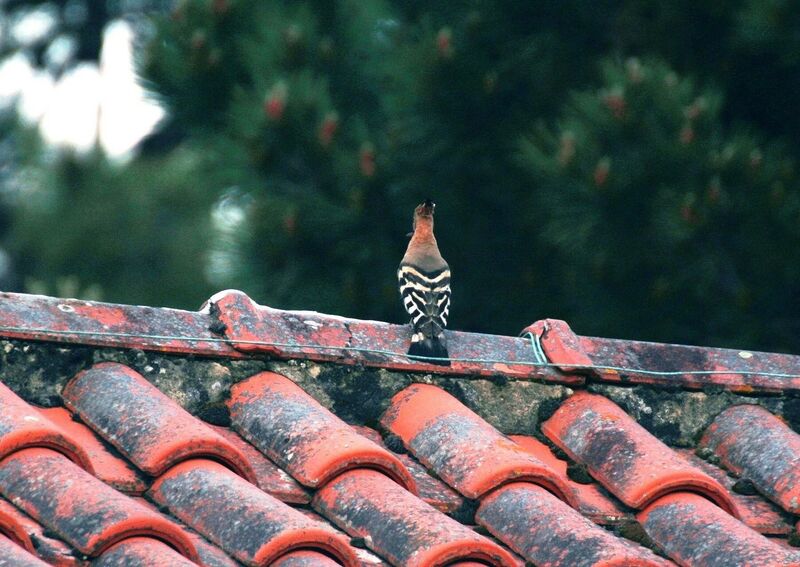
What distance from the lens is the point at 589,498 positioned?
3506mm

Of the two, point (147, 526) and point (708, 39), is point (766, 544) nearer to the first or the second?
point (147, 526)

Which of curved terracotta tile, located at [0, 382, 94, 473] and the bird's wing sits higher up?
the bird's wing

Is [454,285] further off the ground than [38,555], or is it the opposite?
[454,285]

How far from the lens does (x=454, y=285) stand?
9.19 m

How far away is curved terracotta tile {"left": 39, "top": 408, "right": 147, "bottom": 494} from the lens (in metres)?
3.01

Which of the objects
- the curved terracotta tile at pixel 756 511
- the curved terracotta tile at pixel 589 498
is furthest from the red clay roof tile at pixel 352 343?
Answer: the curved terracotta tile at pixel 756 511

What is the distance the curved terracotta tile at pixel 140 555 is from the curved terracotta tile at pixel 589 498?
1.13 metres

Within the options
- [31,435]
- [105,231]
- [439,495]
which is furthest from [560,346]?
[105,231]

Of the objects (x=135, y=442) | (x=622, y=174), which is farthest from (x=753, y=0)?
(x=135, y=442)

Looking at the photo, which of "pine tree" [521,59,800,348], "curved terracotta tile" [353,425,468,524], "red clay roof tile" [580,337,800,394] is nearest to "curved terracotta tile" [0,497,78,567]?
"curved terracotta tile" [353,425,468,524]

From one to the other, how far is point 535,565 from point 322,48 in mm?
6769

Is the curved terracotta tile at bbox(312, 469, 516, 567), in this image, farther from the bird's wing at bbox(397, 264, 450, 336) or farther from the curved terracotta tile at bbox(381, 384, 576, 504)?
the bird's wing at bbox(397, 264, 450, 336)

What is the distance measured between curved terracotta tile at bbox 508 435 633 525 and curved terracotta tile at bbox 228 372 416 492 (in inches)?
18.9

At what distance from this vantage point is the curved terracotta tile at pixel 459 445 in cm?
330
